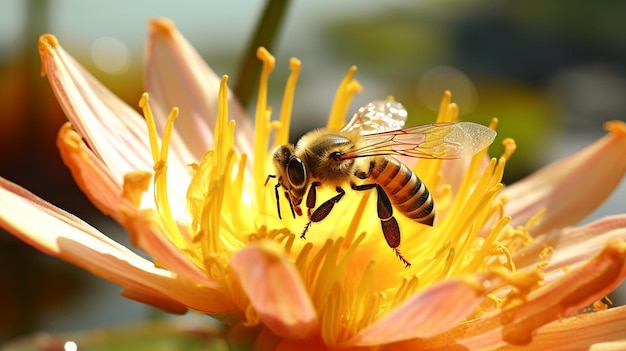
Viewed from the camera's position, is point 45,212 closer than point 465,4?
Yes

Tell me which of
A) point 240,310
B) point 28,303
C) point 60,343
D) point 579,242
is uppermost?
point 579,242

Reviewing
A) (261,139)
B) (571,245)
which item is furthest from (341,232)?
(571,245)

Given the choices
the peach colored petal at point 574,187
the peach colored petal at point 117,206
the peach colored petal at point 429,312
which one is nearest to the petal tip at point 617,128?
the peach colored petal at point 574,187

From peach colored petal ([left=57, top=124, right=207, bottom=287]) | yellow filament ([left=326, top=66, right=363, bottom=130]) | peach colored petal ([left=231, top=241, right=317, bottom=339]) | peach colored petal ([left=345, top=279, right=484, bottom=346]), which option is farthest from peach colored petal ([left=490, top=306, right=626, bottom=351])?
yellow filament ([left=326, top=66, right=363, bottom=130])

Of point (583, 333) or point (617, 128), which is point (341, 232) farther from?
point (617, 128)

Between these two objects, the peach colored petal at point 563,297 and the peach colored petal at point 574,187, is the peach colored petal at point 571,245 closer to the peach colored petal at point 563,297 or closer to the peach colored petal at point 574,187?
the peach colored petal at point 574,187

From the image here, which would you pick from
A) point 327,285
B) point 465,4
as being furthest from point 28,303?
point 465,4

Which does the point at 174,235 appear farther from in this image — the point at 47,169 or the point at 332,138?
the point at 47,169
